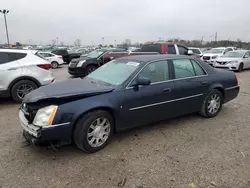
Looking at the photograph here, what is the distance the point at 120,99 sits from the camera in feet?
11.2

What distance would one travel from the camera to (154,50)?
1078cm

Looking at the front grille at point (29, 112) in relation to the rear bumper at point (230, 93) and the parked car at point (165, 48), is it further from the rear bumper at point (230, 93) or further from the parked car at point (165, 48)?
the parked car at point (165, 48)

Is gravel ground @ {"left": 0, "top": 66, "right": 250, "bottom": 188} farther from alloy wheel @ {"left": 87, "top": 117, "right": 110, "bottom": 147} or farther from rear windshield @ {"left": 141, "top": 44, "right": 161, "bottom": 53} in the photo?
rear windshield @ {"left": 141, "top": 44, "right": 161, "bottom": 53}

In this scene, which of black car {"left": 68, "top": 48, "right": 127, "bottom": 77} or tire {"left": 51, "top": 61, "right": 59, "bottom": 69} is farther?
tire {"left": 51, "top": 61, "right": 59, "bottom": 69}

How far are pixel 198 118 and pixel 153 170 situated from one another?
2381 millimetres

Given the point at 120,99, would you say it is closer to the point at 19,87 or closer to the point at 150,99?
the point at 150,99

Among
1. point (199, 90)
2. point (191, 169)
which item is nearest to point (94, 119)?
point (191, 169)

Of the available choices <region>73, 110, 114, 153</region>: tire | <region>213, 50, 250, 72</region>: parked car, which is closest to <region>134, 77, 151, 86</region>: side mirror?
<region>73, 110, 114, 153</region>: tire

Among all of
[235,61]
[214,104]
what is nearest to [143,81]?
[214,104]

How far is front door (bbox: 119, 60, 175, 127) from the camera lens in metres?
3.53

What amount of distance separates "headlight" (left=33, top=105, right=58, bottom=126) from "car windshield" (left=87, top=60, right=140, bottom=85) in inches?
46.7

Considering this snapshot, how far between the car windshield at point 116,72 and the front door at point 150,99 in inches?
8.5

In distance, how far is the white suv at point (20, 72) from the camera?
582 cm

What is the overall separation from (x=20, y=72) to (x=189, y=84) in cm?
471
